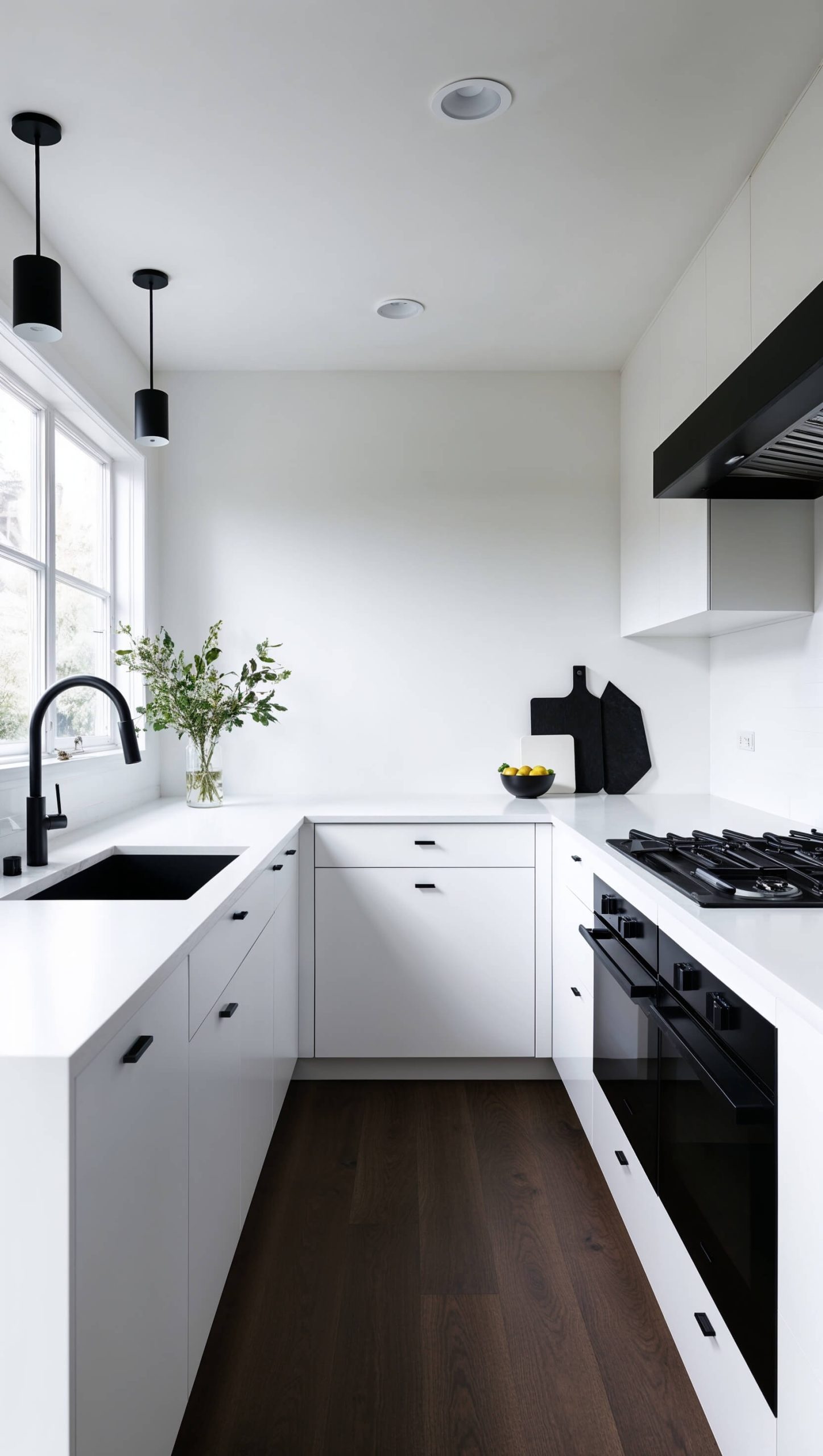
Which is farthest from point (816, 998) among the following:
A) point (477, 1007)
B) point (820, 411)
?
point (477, 1007)

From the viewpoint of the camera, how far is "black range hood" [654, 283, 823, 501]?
1429mm

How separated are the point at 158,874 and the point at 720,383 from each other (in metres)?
1.93

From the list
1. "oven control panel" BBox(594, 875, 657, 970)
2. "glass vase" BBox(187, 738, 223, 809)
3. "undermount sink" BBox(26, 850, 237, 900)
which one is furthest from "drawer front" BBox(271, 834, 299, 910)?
"oven control panel" BBox(594, 875, 657, 970)

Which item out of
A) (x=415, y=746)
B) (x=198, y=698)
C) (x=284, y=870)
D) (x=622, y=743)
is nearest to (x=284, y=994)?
(x=284, y=870)

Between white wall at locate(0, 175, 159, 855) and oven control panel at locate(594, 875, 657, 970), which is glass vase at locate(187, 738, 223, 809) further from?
oven control panel at locate(594, 875, 657, 970)

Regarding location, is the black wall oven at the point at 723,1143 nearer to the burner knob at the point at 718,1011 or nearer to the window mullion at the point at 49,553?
the burner knob at the point at 718,1011

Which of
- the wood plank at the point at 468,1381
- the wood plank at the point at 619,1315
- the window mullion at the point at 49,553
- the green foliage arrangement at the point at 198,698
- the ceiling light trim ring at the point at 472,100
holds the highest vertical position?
the ceiling light trim ring at the point at 472,100

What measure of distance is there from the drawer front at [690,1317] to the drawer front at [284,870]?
100cm

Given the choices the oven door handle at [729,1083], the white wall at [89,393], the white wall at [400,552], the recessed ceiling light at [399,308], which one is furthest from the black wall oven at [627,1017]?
the recessed ceiling light at [399,308]

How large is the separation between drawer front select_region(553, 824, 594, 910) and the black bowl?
0.36 meters

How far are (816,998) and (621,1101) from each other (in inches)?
43.2

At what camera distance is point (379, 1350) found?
5.61 feet

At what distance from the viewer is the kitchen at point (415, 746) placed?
125cm

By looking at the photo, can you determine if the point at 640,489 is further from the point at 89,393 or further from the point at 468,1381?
the point at 468,1381
